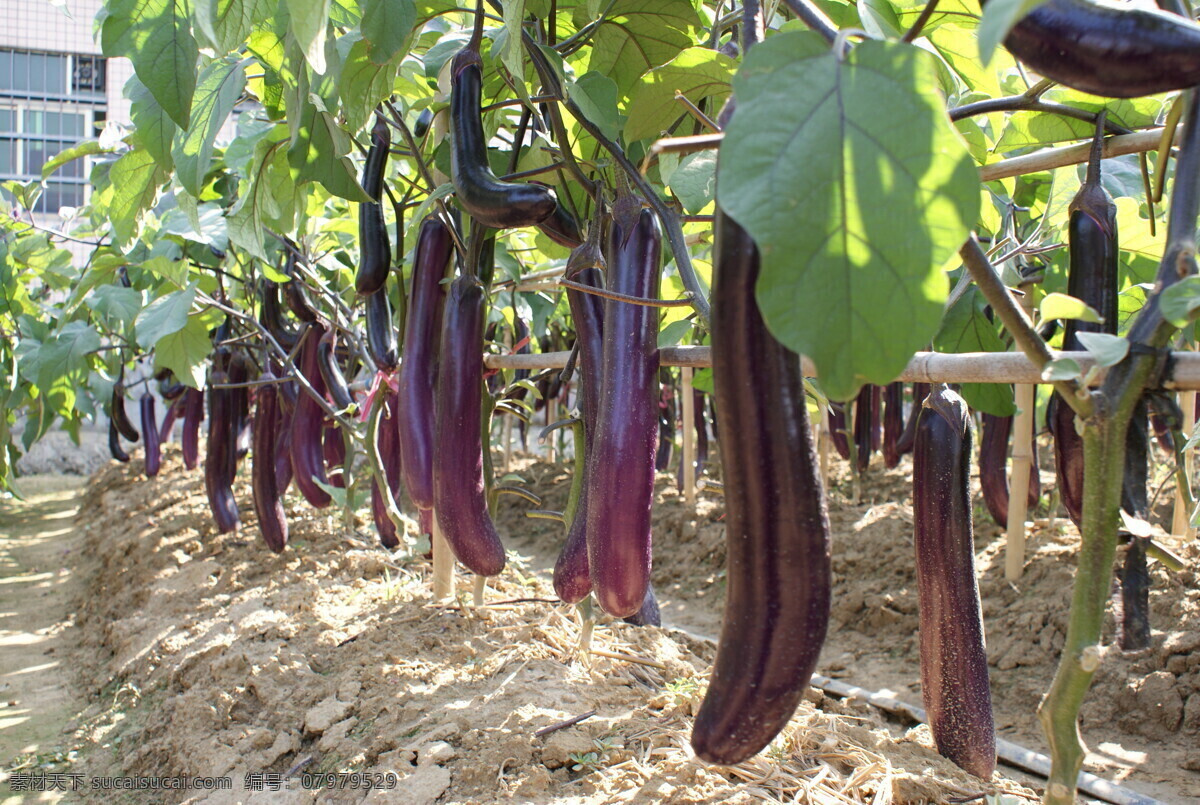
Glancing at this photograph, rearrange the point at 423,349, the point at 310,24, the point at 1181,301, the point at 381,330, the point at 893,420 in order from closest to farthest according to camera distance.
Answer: the point at 1181,301 < the point at 310,24 < the point at 423,349 < the point at 381,330 < the point at 893,420

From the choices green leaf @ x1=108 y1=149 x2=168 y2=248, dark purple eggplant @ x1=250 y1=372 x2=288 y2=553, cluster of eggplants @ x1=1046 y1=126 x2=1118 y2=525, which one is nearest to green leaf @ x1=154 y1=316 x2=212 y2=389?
dark purple eggplant @ x1=250 y1=372 x2=288 y2=553

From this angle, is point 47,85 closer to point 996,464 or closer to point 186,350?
point 186,350

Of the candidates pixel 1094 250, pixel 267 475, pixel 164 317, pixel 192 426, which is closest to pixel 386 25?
pixel 1094 250

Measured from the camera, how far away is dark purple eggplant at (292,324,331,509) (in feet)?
7.83

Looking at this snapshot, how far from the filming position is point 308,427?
2480mm

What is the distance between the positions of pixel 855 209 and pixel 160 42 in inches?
27.2

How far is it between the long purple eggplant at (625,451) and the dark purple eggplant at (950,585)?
248mm

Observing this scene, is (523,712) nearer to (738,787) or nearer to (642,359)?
(738,787)

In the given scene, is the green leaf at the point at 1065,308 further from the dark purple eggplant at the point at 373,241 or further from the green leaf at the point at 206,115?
the green leaf at the point at 206,115

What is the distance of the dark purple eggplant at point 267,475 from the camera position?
105 inches

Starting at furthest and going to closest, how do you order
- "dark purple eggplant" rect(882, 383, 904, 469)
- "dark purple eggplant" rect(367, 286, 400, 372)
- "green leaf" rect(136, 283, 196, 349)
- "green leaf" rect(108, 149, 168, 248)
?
"dark purple eggplant" rect(882, 383, 904, 469)
"green leaf" rect(136, 283, 196, 349)
"dark purple eggplant" rect(367, 286, 400, 372)
"green leaf" rect(108, 149, 168, 248)

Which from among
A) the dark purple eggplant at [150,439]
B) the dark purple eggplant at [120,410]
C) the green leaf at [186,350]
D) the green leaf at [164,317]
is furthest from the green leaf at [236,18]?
the dark purple eggplant at [150,439]

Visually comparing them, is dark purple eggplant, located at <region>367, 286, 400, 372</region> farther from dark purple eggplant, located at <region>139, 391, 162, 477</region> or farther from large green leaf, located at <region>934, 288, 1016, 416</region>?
dark purple eggplant, located at <region>139, 391, 162, 477</region>

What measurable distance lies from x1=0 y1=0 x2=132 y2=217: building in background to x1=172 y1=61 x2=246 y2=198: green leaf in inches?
470
